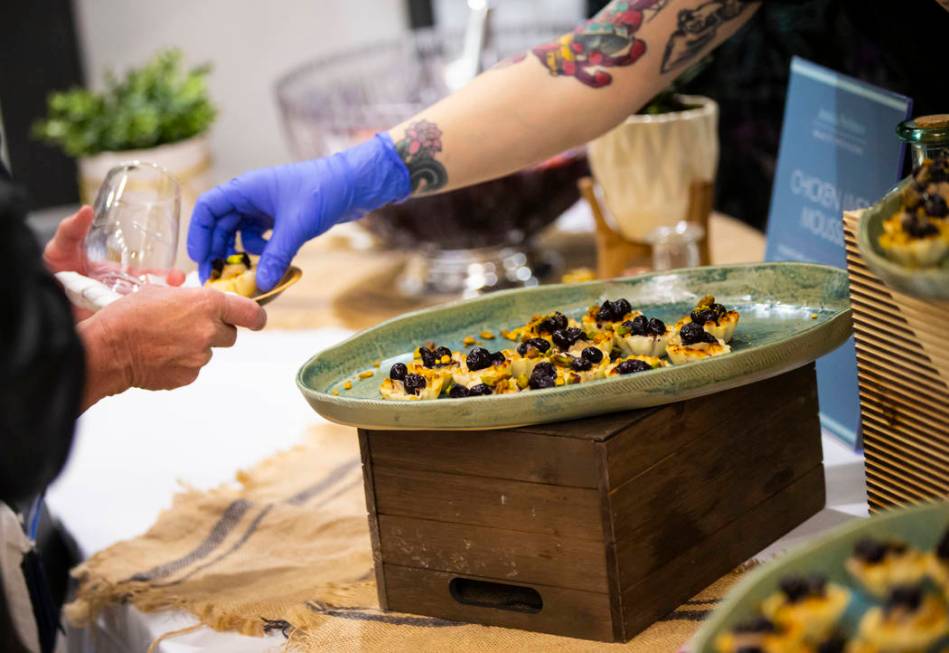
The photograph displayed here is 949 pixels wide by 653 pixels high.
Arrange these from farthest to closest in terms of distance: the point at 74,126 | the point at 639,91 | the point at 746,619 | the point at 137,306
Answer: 1. the point at 74,126
2. the point at 639,91
3. the point at 137,306
4. the point at 746,619

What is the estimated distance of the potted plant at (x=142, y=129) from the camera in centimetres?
310

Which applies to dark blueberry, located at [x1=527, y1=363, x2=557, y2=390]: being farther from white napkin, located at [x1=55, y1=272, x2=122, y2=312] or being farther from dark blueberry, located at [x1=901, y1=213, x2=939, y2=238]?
white napkin, located at [x1=55, y1=272, x2=122, y2=312]

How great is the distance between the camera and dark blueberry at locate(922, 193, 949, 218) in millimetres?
980

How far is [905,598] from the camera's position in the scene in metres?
0.81

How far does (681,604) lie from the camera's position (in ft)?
4.09

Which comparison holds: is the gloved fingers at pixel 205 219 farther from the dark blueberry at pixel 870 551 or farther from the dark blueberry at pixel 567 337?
the dark blueberry at pixel 870 551

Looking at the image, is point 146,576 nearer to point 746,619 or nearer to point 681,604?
point 681,604

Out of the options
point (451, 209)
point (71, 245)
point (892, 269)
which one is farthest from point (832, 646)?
point (451, 209)

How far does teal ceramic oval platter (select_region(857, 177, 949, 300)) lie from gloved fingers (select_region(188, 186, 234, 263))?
35.6 inches

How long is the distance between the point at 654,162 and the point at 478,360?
786 millimetres

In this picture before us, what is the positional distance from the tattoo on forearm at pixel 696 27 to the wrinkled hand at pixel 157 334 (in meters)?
0.62

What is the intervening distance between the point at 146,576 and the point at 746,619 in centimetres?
88

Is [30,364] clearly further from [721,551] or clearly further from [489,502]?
[721,551]

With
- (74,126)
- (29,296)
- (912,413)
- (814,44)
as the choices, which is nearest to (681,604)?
(912,413)
